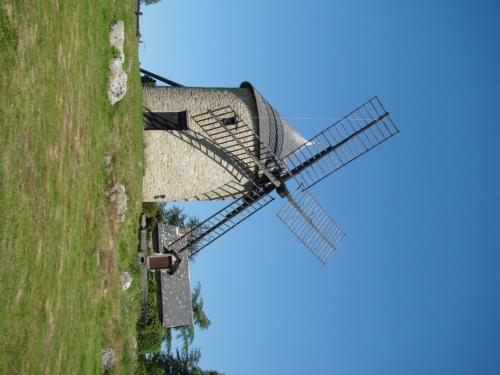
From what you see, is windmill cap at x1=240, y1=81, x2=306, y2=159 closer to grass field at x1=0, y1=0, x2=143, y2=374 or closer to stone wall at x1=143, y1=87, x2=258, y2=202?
stone wall at x1=143, y1=87, x2=258, y2=202

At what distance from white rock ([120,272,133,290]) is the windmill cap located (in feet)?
18.0

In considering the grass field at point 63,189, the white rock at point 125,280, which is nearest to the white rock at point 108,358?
the grass field at point 63,189

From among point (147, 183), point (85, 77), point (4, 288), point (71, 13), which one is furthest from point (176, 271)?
point (4, 288)

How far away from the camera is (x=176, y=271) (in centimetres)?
2409

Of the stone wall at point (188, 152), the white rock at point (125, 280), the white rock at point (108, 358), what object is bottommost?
the white rock at point (108, 358)

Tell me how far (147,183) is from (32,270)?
8843 mm

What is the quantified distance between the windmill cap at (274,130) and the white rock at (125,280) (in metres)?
5.48

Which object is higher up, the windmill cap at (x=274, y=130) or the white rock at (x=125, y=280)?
the windmill cap at (x=274, y=130)

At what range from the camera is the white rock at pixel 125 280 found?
59.1 ft

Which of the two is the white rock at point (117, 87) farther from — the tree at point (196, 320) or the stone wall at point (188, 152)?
the tree at point (196, 320)

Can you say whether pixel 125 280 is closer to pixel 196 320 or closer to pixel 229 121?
pixel 229 121

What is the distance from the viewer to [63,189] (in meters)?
13.0

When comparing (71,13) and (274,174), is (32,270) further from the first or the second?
(274,174)

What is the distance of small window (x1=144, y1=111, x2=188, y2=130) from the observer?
19.5 m
